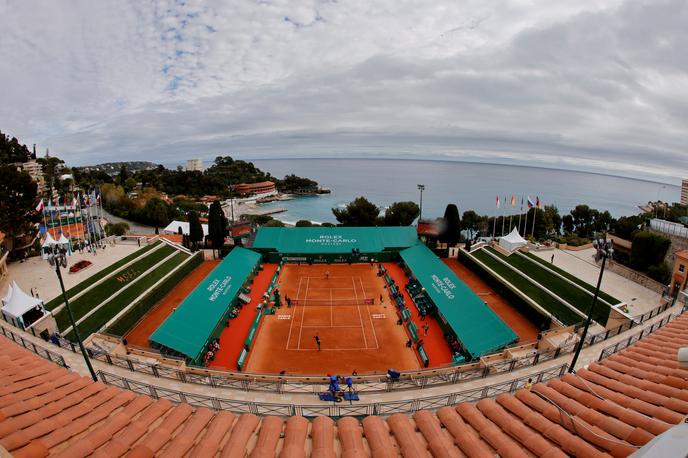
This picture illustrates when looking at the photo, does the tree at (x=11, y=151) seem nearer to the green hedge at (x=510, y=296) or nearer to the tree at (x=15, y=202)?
the tree at (x=15, y=202)

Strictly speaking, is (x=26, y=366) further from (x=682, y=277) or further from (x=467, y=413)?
(x=682, y=277)

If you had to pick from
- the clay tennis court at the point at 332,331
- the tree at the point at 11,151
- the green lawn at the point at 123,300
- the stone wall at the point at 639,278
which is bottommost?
the clay tennis court at the point at 332,331

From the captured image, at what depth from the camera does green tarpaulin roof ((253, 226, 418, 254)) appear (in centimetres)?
3612

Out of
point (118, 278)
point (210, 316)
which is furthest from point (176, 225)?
point (210, 316)

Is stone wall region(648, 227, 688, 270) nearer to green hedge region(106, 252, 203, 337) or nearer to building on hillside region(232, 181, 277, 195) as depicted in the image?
green hedge region(106, 252, 203, 337)

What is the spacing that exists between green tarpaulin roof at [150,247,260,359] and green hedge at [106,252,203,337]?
388 cm

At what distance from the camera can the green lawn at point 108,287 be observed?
20272mm

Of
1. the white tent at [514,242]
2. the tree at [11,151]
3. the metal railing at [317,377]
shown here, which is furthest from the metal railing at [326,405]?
the tree at [11,151]

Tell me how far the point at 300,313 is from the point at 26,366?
1698cm

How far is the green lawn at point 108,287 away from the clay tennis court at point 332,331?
11352 mm

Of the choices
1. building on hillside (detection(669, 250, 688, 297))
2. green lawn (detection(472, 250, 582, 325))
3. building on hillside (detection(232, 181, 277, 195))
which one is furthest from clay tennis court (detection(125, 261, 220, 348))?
building on hillside (detection(232, 181, 277, 195))

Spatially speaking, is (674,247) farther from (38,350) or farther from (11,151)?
(11,151)

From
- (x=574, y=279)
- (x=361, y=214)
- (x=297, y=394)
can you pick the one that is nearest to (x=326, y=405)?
(x=297, y=394)

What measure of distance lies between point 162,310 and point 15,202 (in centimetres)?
Answer: 1739
